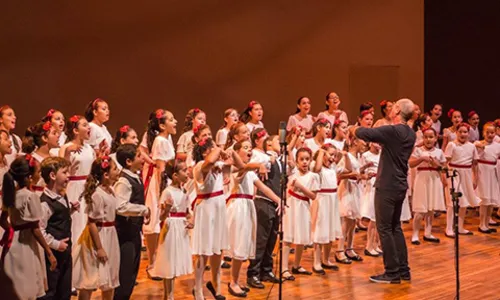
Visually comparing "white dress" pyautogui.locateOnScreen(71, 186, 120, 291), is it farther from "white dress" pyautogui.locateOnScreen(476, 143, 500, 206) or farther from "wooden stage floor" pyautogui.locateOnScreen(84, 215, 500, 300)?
"white dress" pyautogui.locateOnScreen(476, 143, 500, 206)

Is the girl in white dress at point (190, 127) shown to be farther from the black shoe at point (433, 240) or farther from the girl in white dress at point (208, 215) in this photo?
the black shoe at point (433, 240)

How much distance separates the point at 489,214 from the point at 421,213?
139cm

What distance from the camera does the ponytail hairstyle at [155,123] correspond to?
6.88 meters

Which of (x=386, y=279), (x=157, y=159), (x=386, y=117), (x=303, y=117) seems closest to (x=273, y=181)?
(x=157, y=159)

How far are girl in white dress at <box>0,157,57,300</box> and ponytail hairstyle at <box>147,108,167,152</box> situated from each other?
2178 millimetres

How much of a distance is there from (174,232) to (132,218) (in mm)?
373

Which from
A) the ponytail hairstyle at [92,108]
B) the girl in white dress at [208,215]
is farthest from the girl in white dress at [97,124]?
the girl in white dress at [208,215]

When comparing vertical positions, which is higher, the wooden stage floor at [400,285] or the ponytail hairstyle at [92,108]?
the ponytail hairstyle at [92,108]

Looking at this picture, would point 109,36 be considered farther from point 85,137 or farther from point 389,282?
point 389,282

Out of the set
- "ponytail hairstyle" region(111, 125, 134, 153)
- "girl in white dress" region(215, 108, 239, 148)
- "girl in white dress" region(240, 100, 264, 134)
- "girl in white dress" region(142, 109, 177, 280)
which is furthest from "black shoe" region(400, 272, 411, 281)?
"ponytail hairstyle" region(111, 125, 134, 153)

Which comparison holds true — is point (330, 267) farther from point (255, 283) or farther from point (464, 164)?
point (464, 164)

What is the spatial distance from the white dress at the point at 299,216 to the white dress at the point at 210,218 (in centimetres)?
97

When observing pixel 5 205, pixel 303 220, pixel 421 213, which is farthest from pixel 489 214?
pixel 5 205

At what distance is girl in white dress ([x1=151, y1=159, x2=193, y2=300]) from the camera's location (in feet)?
18.2
